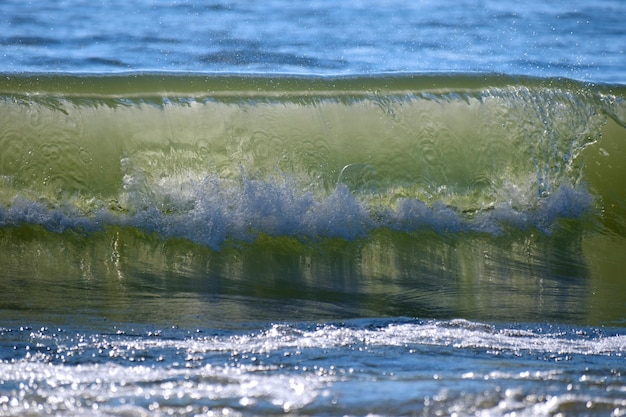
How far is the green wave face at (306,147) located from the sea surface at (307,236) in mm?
15

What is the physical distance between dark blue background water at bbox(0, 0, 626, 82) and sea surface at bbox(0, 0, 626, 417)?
3.6 inches

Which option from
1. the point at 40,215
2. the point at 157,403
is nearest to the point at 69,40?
the point at 40,215

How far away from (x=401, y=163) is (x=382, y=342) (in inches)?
94.1

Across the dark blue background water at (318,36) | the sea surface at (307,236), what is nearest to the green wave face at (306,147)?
the sea surface at (307,236)

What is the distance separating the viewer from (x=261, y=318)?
3891 millimetres

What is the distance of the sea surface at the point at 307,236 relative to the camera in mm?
2809

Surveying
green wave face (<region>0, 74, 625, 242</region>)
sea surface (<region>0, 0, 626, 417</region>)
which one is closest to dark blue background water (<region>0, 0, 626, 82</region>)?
sea surface (<region>0, 0, 626, 417</region>)

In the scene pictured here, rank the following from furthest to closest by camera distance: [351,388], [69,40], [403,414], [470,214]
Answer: [69,40] → [470,214] → [351,388] → [403,414]

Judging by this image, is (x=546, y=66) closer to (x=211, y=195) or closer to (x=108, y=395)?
(x=211, y=195)

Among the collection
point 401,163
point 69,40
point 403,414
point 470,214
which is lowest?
point 403,414

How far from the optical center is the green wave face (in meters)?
5.17

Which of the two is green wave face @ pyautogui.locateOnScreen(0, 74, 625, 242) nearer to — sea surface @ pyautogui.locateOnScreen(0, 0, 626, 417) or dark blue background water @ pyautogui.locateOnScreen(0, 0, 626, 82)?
sea surface @ pyautogui.locateOnScreen(0, 0, 626, 417)

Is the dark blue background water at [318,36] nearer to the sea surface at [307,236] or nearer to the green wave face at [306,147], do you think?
the sea surface at [307,236]

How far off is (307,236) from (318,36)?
12.2 ft
